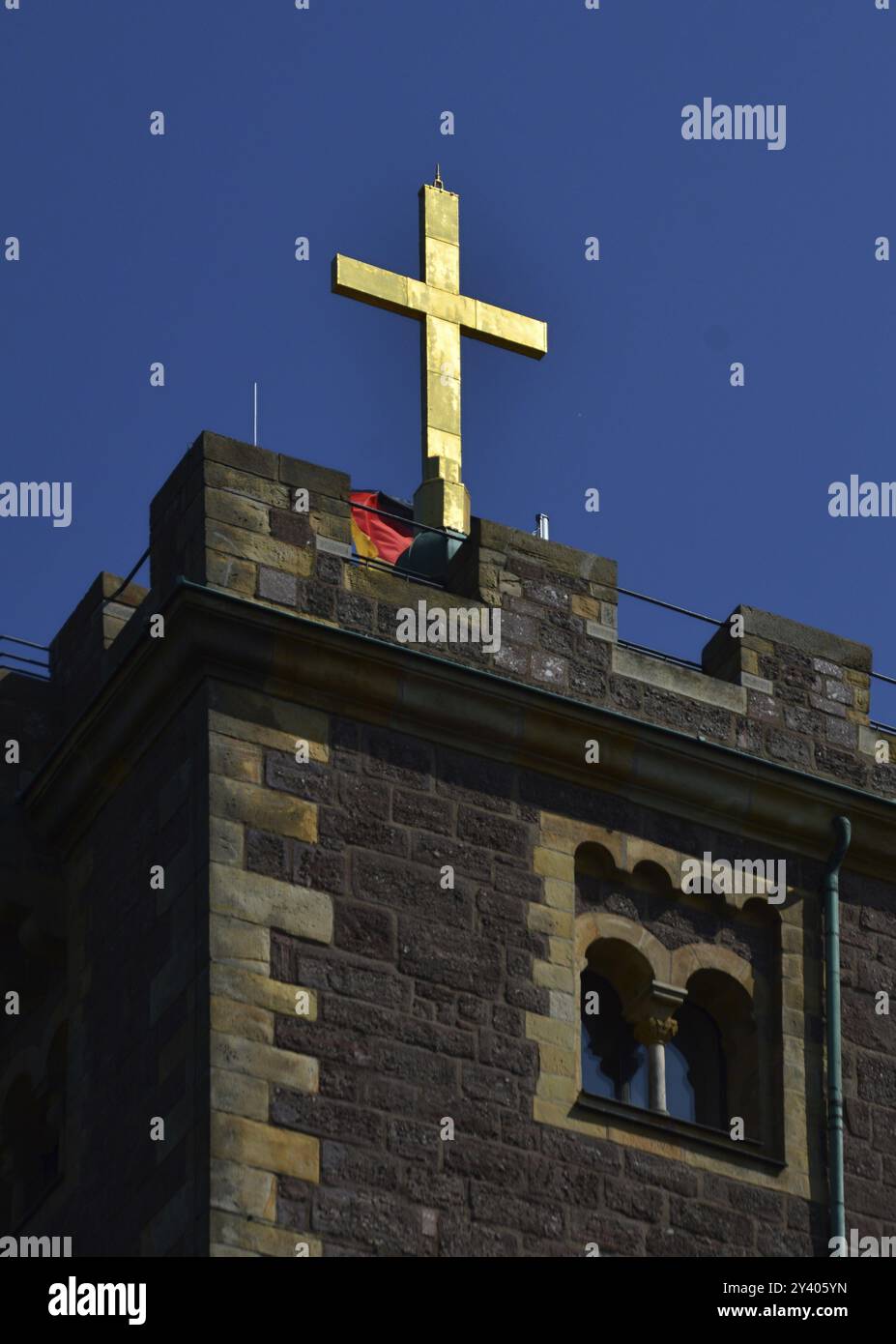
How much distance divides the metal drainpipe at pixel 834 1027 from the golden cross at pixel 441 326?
3760mm

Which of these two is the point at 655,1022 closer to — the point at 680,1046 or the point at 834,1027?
the point at 680,1046

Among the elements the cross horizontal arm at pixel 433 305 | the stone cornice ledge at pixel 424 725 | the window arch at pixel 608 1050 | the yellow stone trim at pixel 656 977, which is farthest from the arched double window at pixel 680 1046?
the cross horizontal arm at pixel 433 305

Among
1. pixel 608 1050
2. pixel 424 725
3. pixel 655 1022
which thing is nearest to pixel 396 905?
pixel 424 725

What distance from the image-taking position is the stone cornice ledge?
1181 inches

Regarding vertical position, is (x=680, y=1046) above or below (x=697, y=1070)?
above

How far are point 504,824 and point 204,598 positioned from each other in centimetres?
244

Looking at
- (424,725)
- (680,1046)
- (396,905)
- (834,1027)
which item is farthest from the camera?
(834,1027)

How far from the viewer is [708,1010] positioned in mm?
30969

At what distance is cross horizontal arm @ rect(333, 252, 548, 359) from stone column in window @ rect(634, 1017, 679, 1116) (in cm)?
645

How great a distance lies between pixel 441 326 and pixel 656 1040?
21.2 feet

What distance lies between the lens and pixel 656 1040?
30375 millimetres

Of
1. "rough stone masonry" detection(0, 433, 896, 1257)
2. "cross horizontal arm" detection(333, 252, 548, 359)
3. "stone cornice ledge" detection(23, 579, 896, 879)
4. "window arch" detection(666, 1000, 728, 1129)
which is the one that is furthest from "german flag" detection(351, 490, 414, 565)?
"window arch" detection(666, 1000, 728, 1129)

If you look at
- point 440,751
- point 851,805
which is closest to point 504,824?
point 440,751

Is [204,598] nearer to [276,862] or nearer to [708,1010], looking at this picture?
[276,862]
